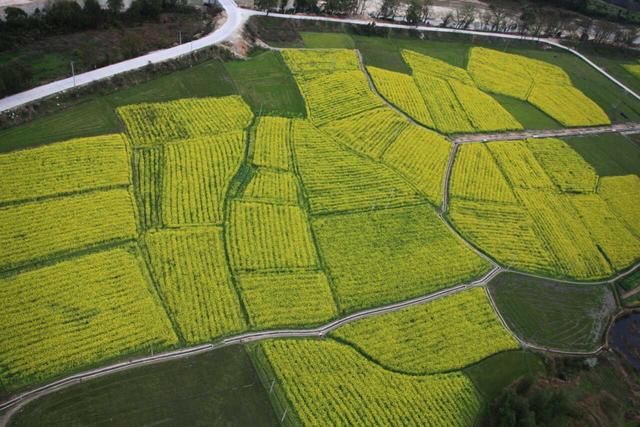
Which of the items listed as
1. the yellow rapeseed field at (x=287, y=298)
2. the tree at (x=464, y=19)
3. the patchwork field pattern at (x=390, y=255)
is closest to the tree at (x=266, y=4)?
the tree at (x=464, y=19)

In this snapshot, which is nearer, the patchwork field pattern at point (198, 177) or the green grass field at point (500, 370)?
the green grass field at point (500, 370)

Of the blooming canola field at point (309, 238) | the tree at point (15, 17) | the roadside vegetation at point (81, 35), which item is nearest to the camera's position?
the blooming canola field at point (309, 238)

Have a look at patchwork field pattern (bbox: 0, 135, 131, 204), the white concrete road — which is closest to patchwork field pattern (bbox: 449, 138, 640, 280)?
the white concrete road

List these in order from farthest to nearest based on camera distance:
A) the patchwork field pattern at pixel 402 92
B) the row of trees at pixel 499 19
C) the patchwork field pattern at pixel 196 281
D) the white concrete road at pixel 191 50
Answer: the row of trees at pixel 499 19, the patchwork field pattern at pixel 402 92, the white concrete road at pixel 191 50, the patchwork field pattern at pixel 196 281

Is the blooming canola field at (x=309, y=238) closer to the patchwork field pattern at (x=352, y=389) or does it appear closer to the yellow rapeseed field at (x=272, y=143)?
the patchwork field pattern at (x=352, y=389)

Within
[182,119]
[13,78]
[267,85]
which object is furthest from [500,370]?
[13,78]

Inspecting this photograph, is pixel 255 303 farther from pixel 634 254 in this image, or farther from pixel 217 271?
pixel 634 254

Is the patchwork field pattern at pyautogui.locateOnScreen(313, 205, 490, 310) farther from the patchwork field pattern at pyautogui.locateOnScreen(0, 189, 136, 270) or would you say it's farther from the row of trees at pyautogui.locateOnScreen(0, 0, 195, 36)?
the row of trees at pyautogui.locateOnScreen(0, 0, 195, 36)

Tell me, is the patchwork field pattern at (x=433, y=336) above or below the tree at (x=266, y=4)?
below
